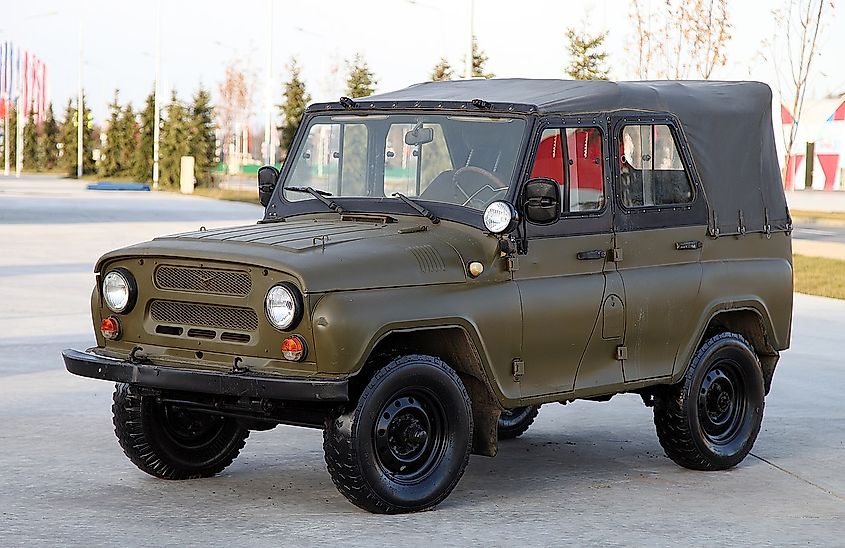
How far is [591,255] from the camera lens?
825cm

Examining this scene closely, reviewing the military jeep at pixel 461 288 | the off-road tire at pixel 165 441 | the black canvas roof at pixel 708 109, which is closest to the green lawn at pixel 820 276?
the black canvas roof at pixel 708 109

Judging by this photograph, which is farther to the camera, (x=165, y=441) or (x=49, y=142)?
(x=49, y=142)

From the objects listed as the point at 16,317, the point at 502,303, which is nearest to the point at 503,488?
the point at 502,303

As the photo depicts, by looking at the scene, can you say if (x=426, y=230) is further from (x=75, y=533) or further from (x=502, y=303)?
(x=75, y=533)

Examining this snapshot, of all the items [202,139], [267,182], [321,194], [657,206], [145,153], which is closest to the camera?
[321,194]

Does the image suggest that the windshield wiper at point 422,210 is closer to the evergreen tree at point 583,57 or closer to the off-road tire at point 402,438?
the off-road tire at point 402,438

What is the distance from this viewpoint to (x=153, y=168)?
74438mm

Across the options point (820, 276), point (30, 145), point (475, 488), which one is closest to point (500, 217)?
point (475, 488)

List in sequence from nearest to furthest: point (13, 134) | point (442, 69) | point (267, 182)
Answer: point (267, 182) → point (442, 69) → point (13, 134)

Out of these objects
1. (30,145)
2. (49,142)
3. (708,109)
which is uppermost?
(49,142)

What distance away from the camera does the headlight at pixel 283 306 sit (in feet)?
23.1

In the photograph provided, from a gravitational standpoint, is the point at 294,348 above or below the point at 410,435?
above

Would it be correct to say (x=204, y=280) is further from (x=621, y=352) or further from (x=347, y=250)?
(x=621, y=352)

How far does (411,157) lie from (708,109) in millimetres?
2013
